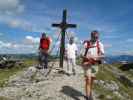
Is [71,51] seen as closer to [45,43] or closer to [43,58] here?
[45,43]

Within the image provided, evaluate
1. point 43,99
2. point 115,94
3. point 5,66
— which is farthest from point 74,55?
point 5,66

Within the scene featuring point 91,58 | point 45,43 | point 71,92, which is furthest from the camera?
point 45,43

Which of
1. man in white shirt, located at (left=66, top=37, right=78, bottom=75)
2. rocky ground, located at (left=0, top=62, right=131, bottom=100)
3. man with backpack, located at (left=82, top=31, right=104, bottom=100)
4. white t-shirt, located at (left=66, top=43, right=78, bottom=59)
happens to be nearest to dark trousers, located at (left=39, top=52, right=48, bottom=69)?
rocky ground, located at (left=0, top=62, right=131, bottom=100)

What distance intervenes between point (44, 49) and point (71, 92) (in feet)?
27.3

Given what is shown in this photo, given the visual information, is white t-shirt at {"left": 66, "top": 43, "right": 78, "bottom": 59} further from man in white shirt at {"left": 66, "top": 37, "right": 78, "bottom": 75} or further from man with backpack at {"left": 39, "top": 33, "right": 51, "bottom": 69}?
man with backpack at {"left": 39, "top": 33, "right": 51, "bottom": 69}

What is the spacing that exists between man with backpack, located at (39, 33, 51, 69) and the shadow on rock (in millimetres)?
7005

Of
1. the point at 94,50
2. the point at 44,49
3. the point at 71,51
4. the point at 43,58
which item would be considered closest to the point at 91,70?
the point at 94,50

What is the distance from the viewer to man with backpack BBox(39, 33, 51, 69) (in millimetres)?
25684

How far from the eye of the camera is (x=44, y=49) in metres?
26.0

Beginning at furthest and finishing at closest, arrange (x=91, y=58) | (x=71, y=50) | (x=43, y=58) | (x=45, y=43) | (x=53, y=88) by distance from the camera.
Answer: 1. (x=43, y=58)
2. (x=45, y=43)
3. (x=71, y=50)
4. (x=53, y=88)
5. (x=91, y=58)

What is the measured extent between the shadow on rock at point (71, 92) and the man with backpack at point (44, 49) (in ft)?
23.0

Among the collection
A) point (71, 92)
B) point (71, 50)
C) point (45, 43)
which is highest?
point (45, 43)

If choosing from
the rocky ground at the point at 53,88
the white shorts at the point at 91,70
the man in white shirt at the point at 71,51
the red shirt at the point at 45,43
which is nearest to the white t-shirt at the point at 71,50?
the man in white shirt at the point at 71,51

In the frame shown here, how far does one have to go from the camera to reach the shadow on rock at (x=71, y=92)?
17469 mm
